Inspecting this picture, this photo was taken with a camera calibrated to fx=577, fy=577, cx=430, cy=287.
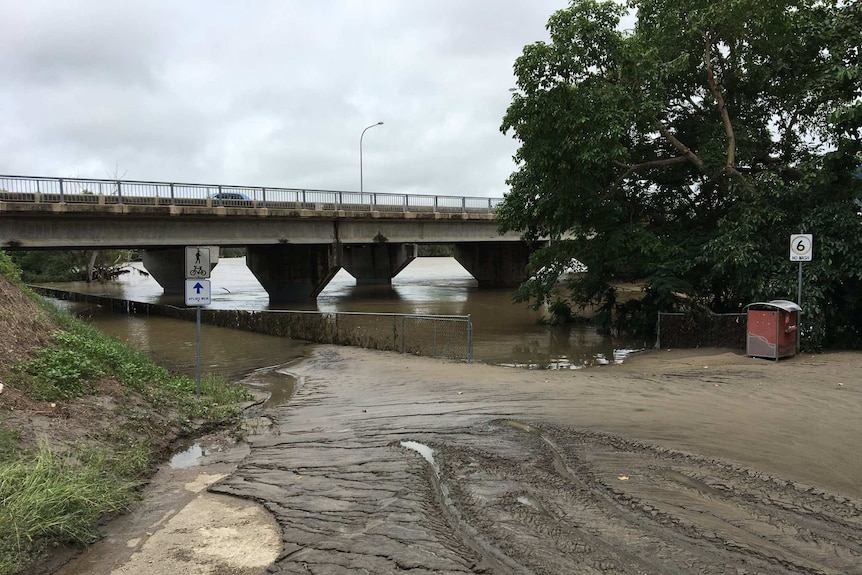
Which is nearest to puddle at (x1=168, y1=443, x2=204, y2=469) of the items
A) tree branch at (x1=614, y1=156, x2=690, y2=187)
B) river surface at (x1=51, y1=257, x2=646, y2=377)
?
river surface at (x1=51, y1=257, x2=646, y2=377)

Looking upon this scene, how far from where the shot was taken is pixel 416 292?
4741 cm

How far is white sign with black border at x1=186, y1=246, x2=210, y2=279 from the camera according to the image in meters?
10.5

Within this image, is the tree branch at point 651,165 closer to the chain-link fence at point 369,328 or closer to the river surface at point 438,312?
the river surface at point 438,312

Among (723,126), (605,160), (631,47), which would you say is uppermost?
(631,47)

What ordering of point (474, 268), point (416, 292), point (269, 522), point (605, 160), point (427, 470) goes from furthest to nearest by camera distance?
point (474, 268)
point (416, 292)
point (605, 160)
point (427, 470)
point (269, 522)

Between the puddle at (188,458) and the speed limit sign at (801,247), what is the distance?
12440 millimetres

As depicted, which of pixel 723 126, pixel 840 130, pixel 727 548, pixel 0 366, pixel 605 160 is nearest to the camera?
pixel 727 548

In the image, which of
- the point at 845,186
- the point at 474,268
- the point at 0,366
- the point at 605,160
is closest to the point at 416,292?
the point at 474,268

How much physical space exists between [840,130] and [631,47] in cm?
612

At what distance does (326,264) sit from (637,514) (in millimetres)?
34519

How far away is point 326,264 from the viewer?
3806cm

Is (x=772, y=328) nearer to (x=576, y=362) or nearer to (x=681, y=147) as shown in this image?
(x=576, y=362)

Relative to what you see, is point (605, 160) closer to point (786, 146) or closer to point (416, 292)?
point (786, 146)

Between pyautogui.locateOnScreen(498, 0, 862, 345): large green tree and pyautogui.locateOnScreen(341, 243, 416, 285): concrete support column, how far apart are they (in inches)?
1390
